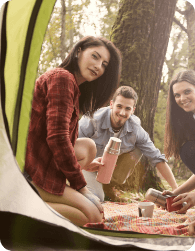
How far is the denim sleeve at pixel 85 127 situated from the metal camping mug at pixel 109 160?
0.10 metres

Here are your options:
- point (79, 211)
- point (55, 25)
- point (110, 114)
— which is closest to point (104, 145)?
point (110, 114)

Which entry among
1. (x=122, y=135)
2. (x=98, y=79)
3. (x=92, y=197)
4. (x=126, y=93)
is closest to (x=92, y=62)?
(x=98, y=79)

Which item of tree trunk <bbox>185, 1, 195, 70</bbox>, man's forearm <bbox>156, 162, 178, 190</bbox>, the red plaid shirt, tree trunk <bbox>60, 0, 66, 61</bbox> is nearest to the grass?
man's forearm <bbox>156, 162, 178, 190</bbox>

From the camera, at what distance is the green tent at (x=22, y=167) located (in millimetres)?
1264

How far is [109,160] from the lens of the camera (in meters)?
1.37

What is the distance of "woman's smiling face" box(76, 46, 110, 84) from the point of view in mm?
1316

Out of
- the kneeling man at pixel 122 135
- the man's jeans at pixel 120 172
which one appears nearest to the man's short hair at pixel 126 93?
the kneeling man at pixel 122 135

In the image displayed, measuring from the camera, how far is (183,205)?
1436mm

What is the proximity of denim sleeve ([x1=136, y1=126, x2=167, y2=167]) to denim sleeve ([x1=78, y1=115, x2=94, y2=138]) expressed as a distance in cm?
24

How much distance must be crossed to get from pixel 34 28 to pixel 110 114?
1.74ft

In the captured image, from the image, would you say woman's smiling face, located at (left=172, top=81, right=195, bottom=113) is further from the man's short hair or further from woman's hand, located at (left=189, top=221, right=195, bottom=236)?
woman's hand, located at (left=189, top=221, right=195, bottom=236)

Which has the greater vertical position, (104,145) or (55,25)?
(55,25)

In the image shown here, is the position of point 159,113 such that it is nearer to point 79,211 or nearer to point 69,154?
point 69,154

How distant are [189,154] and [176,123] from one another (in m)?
0.17
